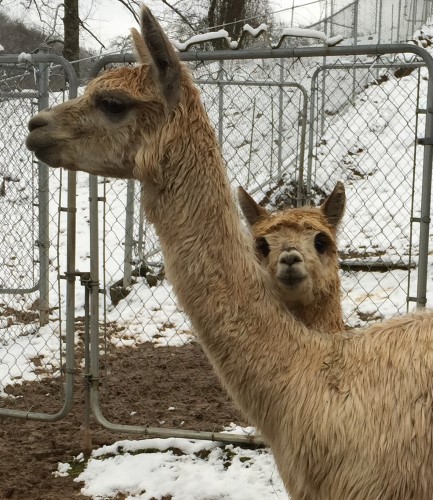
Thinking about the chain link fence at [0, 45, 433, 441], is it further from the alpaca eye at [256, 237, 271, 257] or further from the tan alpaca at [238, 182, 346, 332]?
the alpaca eye at [256, 237, 271, 257]

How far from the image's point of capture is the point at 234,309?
283cm

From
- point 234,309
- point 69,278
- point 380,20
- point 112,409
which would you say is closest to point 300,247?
point 234,309

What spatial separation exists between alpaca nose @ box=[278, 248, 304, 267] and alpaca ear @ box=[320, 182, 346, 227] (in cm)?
70

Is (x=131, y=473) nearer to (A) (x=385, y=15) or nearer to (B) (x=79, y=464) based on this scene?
(B) (x=79, y=464)

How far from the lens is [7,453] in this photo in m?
5.17

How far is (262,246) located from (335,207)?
63 cm

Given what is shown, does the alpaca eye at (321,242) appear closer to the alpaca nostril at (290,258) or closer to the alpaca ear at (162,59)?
the alpaca nostril at (290,258)

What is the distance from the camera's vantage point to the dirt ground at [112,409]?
190 inches

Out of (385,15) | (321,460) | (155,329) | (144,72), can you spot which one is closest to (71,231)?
(144,72)

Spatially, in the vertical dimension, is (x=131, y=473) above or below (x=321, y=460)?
below

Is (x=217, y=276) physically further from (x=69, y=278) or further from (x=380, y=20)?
(x=380, y=20)

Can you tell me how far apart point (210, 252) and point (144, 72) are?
0.79 m

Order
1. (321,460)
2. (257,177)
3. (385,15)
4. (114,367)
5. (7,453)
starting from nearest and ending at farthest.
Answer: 1. (321,460)
2. (7,453)
3. (114,367)
4. (257,177)
5. (385,15)

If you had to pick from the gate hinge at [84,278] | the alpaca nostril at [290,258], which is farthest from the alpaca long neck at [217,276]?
the gate hinge at [84,278]
